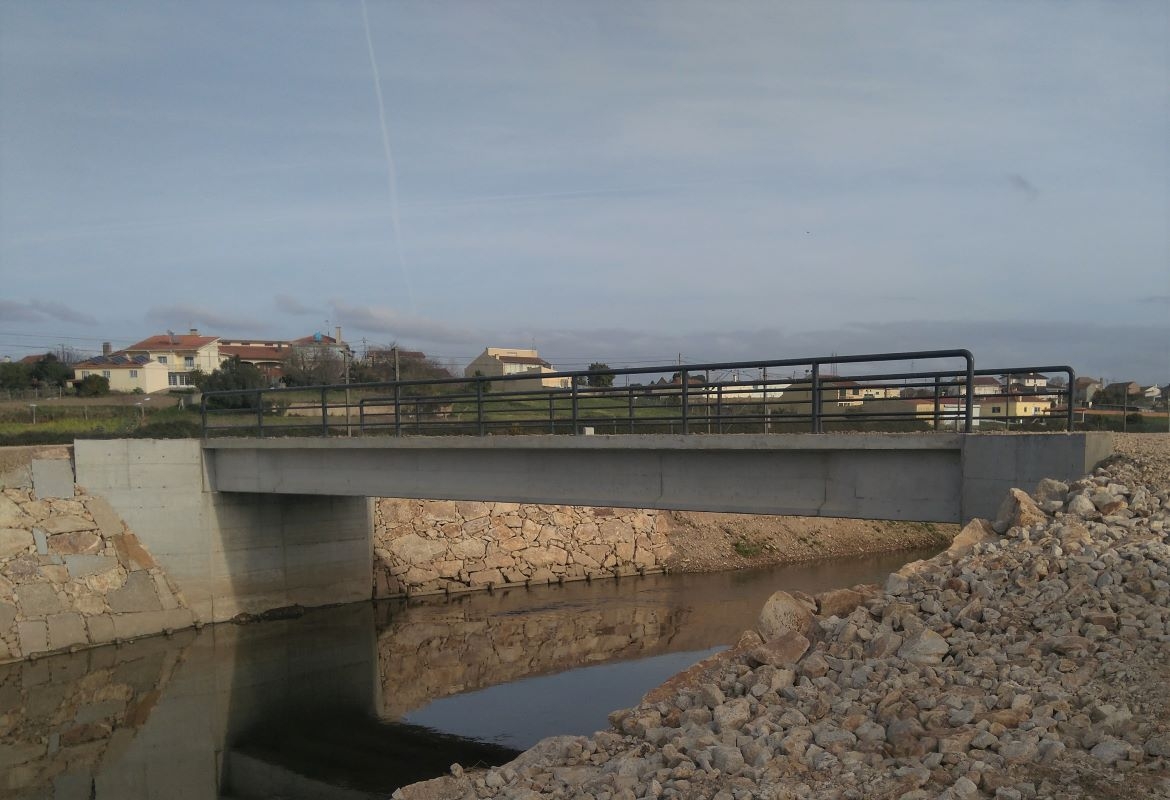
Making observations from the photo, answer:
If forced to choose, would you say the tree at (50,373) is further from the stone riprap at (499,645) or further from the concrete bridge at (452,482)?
the stone riprap at (499,645)

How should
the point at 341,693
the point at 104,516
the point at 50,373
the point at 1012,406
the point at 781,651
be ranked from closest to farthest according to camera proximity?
the point at 781,651, the point at 341,693, the point at 104,516, the point at 1012,406, the point at 50,373

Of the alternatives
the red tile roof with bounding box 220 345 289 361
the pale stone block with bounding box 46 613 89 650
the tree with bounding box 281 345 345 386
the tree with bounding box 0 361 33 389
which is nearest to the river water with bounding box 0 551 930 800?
the pale stone block with bounding box 46 613 89 650

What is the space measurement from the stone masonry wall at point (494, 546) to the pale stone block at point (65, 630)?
704cm

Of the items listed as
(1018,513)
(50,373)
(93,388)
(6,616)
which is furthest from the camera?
(50,373)

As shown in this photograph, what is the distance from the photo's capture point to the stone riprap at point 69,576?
61.4 ft

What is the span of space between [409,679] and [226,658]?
4091mm

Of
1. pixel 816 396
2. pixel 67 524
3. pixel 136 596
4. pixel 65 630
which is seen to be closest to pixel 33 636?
pixel 65 630

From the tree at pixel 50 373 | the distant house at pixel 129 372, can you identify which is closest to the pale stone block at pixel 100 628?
the tree at pixel 50 373

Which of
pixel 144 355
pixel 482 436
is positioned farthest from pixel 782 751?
pixel 144 355

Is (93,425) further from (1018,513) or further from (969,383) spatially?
(1018,513)

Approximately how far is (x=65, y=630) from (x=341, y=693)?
19.7 ft

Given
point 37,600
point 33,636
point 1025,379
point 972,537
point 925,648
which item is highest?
point 1025,379

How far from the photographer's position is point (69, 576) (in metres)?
19.5

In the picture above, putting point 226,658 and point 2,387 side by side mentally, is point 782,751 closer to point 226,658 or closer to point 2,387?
point 226,658
